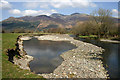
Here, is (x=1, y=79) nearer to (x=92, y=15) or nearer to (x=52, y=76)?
(x=52, y=76)

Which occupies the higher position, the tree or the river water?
the tree

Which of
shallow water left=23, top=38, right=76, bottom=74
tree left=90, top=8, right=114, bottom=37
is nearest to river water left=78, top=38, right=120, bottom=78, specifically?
shallow water left=23, top=38, right=76, bottom=74

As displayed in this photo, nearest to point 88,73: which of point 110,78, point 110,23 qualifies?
point 110,78

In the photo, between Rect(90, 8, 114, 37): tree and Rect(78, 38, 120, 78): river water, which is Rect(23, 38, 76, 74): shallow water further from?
Rect(90, 8, 114, 37): tree

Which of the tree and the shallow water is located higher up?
the tree

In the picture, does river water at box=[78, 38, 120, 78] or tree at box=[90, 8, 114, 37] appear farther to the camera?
tree at box=[90, 8, 114, 37]

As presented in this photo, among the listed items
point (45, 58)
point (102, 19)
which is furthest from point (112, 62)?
point (102, 19)

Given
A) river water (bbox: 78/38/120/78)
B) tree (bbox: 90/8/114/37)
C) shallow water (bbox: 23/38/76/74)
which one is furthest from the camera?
tree (bbox: 90/8/114/37)

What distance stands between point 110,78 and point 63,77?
14.2ft

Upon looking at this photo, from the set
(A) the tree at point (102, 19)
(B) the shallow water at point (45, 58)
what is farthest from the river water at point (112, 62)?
(A) the tree at point (102, 19)

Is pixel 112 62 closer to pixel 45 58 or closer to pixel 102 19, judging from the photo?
pixel 45 58

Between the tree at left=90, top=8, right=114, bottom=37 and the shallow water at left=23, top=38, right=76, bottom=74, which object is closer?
the shallow water at left=23, top=38, right=76, bottom=74

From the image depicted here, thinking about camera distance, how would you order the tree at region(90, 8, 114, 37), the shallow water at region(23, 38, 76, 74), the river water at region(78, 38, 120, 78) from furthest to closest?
the tree at region(90, 8, 114, 37), the shallow water at region(23, 38, 76, 74), the river water at region(78, 38, 120, 78)

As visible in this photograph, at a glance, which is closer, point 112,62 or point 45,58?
point 112,62
